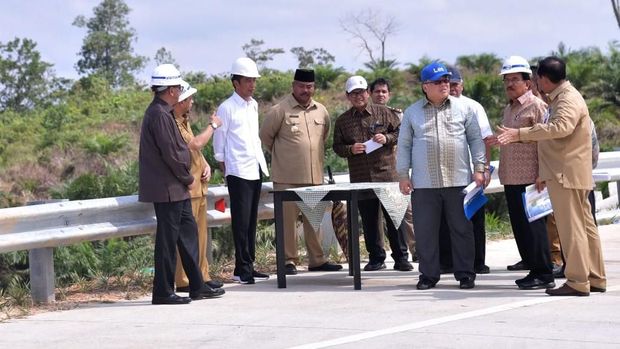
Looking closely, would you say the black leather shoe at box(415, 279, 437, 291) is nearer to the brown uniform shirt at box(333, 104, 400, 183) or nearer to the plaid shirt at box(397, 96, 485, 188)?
the plaid shirt at box(397, 96, 485, 188)

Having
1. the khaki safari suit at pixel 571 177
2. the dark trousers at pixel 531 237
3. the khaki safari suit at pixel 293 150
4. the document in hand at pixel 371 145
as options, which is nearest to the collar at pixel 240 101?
the khaki safari suit at pixel 293 150

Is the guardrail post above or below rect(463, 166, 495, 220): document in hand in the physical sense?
below

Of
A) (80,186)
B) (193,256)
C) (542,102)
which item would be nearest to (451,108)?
(542,102)

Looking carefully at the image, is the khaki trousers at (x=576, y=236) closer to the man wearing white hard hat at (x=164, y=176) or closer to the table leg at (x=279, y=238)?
the table leg at (x=279, y=238)

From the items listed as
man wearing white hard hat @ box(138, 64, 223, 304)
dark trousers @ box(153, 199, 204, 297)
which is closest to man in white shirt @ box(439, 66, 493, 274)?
dark trousers @ box(153, 199, 204, 297)

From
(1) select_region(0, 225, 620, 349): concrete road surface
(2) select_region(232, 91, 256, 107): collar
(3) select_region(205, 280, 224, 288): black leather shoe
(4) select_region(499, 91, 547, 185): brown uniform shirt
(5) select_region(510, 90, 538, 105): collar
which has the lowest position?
(1) select_region(0, 225, 620, 349): concrete road surface

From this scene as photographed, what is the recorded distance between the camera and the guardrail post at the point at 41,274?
1033cm

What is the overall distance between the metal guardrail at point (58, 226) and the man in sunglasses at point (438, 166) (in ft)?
7.80

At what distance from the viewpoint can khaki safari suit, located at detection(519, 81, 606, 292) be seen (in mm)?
9836

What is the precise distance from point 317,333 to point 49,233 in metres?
2.89

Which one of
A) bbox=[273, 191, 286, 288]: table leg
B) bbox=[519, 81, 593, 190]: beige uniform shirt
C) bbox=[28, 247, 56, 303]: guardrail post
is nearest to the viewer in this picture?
bbox=[519, 81, 593, 190]: beige uniform shirt

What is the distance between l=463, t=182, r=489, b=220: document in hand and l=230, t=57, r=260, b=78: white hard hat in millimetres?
2405

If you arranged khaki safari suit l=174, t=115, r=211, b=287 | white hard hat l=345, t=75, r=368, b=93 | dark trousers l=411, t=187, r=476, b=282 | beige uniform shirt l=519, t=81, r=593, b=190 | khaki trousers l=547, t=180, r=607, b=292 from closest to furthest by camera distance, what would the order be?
beige uniform shirt l=519, t=81, r=593, b=190 < khaki trousers l=547, t=180, r=607, b=292 < dark trousers l=411, t=187, r=476, b=282 < khaki safari suit l=174, t=115, r=211, b=287 < white hard hat l=345, t=75, r=368, b=93

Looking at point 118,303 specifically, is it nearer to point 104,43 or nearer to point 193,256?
point 193,256
